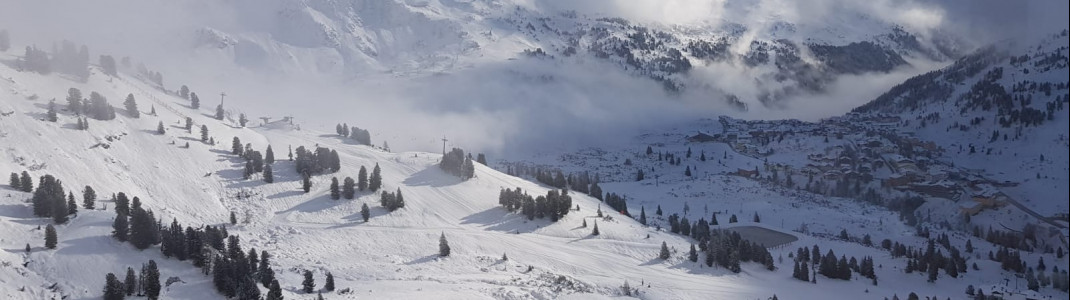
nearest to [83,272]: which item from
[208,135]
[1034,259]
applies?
[208,135]

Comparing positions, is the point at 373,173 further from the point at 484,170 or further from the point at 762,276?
the point at 762,276

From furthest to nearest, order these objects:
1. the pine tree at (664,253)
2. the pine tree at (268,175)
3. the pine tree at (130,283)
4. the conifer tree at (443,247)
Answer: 1. the pine tree at (268,175)
2. the pine tree at (664,253)
3. the conifer tree at (443,247)
4. the pine tree at (130,283)

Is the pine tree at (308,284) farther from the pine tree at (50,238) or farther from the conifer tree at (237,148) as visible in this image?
the conifer tree at (237,148)

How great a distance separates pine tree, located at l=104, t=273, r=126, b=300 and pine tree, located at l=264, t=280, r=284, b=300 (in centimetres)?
1487

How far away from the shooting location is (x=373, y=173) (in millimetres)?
150375

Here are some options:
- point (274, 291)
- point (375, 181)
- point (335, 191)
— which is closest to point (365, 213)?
point (335, 191)

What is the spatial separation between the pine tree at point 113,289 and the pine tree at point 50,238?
574 inches

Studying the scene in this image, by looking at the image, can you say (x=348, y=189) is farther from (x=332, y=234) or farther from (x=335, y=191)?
(x=332, y=234)

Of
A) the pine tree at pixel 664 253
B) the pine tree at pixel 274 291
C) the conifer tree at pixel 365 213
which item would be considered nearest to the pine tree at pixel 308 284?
the pine tree at pixel 274 291

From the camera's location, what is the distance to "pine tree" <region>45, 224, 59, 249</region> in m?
96.5

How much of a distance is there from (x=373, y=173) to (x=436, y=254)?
33.2 m

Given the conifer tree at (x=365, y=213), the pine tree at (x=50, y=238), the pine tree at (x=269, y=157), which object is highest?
the pine tree at (x=269, y=157)

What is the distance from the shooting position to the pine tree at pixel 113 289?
86125 mm

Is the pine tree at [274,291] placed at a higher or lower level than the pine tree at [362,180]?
lower
